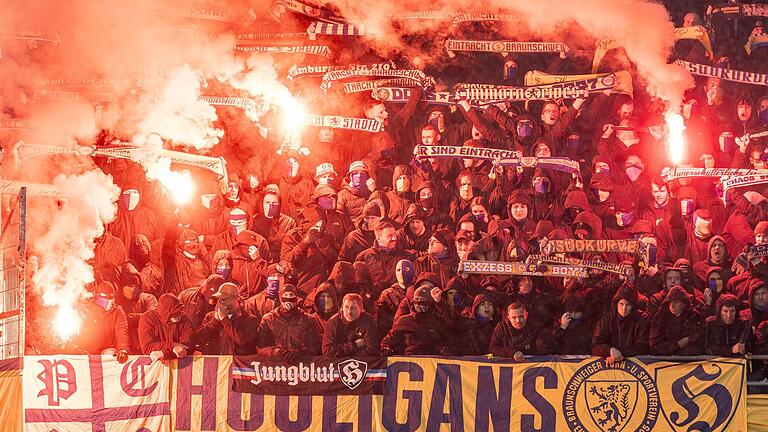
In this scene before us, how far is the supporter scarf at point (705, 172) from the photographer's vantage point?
27.5 feet

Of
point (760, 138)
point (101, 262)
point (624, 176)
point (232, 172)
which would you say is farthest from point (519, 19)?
point (101, 262)

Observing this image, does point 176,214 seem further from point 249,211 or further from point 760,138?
point 760,138

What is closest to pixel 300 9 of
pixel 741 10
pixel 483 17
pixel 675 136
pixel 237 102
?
pixel 237 102

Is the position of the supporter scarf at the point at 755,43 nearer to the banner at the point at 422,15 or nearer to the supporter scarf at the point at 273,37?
the banner at the point at 422,15

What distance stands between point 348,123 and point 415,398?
2750 millimetres

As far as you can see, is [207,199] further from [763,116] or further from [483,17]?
[763,116]

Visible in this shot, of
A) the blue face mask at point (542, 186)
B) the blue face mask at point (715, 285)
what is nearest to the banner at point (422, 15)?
the blue face mask at point (542, 186)

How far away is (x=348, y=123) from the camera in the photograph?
28.2ft

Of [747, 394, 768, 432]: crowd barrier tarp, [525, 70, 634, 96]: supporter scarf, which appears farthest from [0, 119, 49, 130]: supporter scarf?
[747, 394, 768, 432]: crowd barrier tarp

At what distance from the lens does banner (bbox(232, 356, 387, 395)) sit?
7859 mm

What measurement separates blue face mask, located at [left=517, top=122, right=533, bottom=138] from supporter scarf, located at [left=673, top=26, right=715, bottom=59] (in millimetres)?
1681

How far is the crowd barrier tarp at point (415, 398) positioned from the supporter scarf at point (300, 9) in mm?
3414

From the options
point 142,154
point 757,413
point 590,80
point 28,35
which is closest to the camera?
point 757,413

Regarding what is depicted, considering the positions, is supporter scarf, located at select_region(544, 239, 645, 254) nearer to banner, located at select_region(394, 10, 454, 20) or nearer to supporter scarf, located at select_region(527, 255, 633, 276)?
supporter scarf, located at select_region(527, 255, 633, 276)
